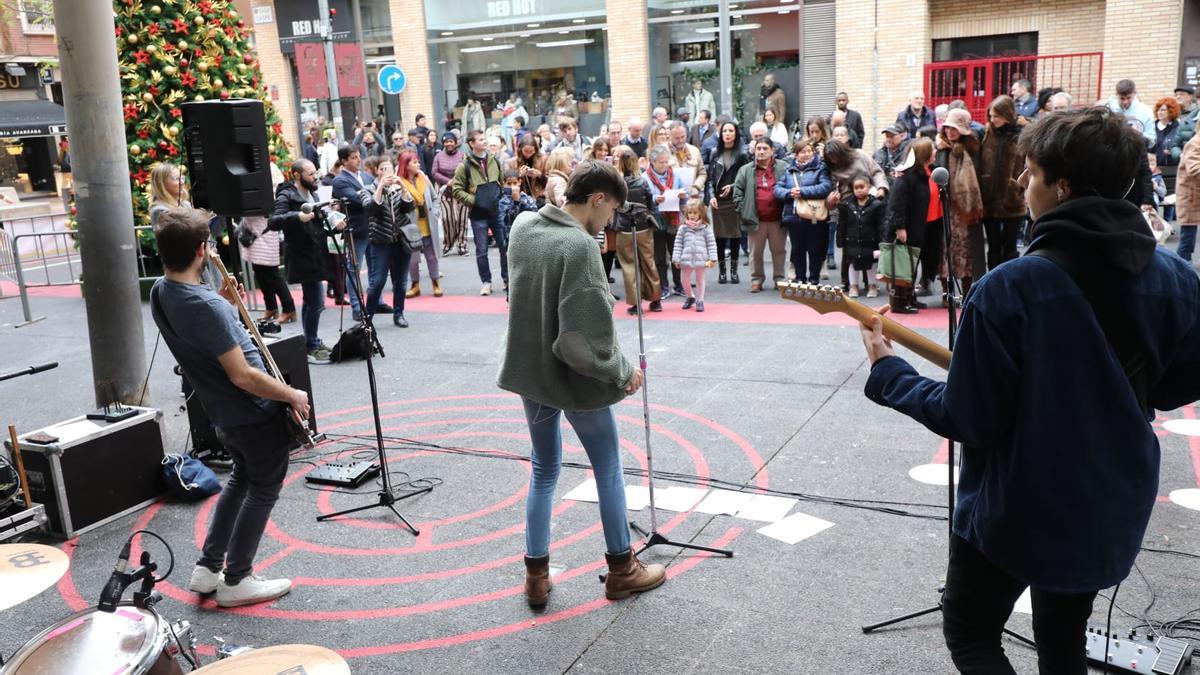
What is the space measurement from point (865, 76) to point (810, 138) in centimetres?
784

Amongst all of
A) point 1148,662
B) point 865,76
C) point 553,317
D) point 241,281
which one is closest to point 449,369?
point 241,281

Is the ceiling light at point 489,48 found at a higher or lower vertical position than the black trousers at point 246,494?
higher

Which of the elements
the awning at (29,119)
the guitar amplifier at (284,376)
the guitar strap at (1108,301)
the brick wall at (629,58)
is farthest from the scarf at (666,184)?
the awning at (29,119)

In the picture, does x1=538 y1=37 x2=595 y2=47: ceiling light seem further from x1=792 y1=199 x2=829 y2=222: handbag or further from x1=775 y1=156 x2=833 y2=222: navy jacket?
x1=792 y1=199 x2=829 y2=222: handbag

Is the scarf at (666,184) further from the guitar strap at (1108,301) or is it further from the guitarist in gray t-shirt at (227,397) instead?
the guitar strap at (1108,301)

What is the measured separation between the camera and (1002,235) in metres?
9.98

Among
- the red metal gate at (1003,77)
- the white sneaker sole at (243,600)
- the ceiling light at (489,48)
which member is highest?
the ceiling light at (489,48)

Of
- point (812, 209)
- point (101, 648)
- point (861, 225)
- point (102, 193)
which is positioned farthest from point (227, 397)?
point (812, 209)

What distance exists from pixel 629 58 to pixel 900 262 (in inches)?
502

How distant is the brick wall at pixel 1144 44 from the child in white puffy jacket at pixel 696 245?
32.7 ft

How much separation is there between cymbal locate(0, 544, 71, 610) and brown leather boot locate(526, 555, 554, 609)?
6.45ft

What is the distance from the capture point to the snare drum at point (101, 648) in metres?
2.81

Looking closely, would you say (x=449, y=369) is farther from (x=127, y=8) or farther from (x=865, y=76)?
(x=865, y=76)

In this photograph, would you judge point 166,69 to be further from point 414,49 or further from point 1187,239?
point 414,49
